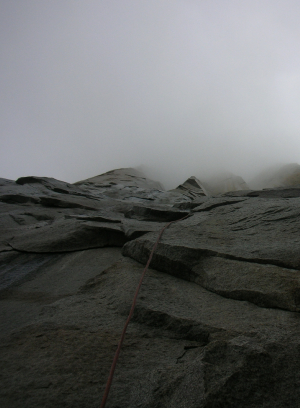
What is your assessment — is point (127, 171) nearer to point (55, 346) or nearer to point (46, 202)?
point (46, 202)

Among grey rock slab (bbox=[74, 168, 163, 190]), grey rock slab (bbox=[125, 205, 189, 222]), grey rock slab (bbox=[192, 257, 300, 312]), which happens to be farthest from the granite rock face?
grey rock slab (bbox=[74, 168, 163, 190])

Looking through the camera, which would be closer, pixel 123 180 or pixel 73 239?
pixel 73 239

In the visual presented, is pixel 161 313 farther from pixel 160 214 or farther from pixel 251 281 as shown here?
pixel 160 214

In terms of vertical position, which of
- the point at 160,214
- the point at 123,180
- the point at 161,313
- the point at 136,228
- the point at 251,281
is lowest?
the point at 161,313

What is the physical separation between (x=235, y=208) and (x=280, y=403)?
12.5 ft

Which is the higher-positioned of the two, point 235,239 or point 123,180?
point 123,180

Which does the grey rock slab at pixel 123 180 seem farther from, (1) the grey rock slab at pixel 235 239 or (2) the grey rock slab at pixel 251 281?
(2) the grey rock slab at pixel 251 281

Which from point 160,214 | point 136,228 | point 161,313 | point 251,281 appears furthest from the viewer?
point 160,214

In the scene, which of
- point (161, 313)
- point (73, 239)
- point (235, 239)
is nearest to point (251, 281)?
point (161, 313)

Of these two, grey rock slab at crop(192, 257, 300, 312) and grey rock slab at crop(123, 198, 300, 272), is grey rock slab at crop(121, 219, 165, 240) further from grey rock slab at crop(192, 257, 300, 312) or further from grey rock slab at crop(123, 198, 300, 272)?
grey rock slab at crop(192, 257, 300, 312)

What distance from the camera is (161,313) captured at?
2.57 metres

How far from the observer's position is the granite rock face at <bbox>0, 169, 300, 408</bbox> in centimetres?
175

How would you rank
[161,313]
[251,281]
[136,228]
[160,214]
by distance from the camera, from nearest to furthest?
[161,313] → [251,281] → [136,228] → [160,214]

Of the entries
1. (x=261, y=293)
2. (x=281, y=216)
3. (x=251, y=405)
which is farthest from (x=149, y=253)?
(x=251, y=405)
